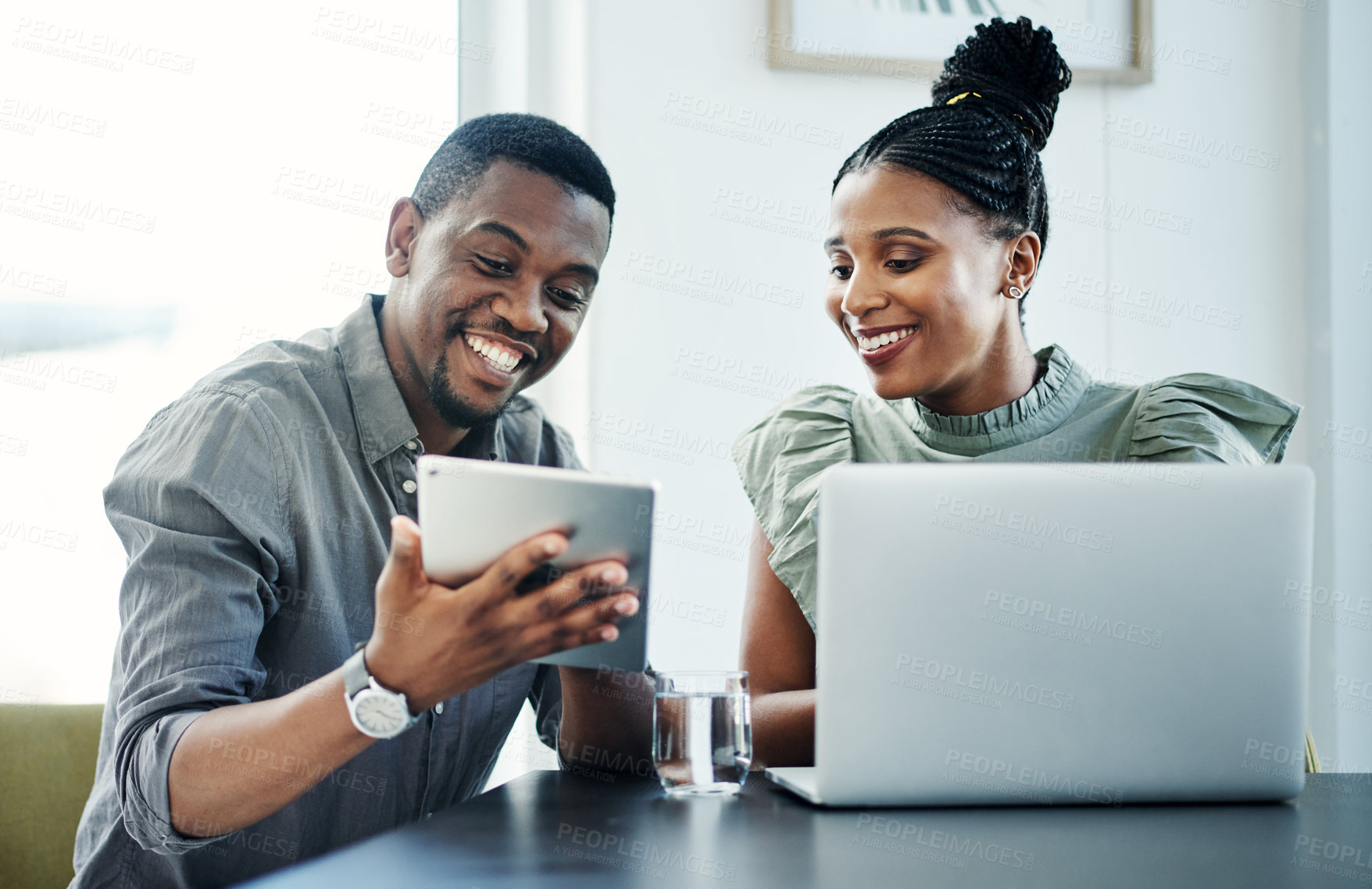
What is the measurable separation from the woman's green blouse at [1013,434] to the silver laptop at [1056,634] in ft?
1.70

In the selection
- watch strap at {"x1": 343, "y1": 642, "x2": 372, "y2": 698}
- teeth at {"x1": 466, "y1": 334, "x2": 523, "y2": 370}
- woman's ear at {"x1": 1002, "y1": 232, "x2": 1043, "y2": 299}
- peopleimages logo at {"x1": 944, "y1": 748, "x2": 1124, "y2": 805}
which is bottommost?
peopleimages logo at {"x1": 944, "y1": 748, "x2": 1124, "y2": 805}

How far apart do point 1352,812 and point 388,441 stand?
106 cm

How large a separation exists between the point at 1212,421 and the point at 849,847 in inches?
35.7

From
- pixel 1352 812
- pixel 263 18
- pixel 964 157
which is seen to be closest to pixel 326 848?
pixel 1352 812

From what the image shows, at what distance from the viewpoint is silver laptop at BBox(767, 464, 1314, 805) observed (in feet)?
2.56

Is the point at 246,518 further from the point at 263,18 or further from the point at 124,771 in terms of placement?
the point at 263,18

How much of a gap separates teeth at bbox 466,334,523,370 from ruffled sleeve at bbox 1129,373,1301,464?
84 centimetres

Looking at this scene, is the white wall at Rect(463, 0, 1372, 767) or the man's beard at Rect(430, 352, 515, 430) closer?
the man's beard at Rect(430, 352, 515, 430)

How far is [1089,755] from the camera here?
78cm

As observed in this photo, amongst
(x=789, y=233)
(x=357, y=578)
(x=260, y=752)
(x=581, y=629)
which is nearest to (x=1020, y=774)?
(x=581, y=629)

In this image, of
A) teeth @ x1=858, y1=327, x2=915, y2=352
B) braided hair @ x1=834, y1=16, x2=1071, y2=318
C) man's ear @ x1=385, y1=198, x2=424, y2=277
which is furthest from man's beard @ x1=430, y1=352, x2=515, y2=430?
braided hair @ x1=834, y1=16, x2=1071, y2=318

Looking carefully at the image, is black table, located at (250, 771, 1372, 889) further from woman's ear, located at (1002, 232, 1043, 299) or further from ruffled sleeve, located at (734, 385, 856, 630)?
woman's ear, located at (1002, 232, 1043, 299)

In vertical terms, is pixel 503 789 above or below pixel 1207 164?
below

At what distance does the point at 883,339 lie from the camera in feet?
4.62
